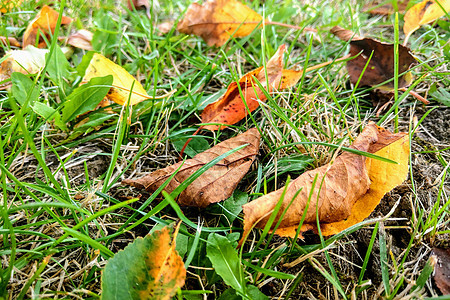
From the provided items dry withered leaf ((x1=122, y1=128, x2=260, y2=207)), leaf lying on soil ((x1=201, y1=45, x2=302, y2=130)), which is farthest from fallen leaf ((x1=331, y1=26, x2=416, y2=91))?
dry withered leaf ((x1=122, y1=128, x2=260, y2=207))

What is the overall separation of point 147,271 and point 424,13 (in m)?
1.81

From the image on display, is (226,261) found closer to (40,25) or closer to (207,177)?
(207,177)

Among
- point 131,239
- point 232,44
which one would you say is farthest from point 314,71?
point 131,239

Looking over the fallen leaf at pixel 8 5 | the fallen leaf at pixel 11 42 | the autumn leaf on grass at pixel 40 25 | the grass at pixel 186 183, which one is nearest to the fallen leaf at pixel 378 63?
the grass at pixel 186 183

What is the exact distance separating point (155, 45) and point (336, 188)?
128 cm

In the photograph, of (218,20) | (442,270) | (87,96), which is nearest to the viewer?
(442,270)

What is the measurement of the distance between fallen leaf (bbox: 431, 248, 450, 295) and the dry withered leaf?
2.10 ft

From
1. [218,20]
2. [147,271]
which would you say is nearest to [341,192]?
[147,271]

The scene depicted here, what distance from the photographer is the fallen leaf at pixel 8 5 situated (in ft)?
6.12

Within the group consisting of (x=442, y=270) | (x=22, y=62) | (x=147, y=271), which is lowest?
(x=442, y=270)

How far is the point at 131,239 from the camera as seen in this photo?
1104 millimetres

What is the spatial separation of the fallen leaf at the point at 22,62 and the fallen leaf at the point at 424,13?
5.79 ft

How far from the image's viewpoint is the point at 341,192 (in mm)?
1059

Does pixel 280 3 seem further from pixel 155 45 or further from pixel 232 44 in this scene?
pixel 155 45
